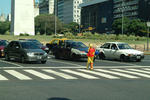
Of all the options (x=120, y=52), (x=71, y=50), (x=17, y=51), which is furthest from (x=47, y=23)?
(x=17, y=51)

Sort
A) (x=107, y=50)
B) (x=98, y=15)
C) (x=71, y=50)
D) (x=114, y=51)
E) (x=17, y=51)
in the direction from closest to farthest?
(x=17, y=51) → (x=71, y=50) → (x=114, y=51) → (x=107, y=50) → (x=98, y=15)

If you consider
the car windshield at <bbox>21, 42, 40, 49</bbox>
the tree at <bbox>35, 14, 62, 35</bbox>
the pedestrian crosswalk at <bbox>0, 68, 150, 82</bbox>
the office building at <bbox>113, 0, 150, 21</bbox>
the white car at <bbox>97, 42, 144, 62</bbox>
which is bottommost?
the pedestrian crosswalk at <bbox>0, 68, 150, 82</bbox>

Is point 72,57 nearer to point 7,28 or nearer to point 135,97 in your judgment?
point 135,97

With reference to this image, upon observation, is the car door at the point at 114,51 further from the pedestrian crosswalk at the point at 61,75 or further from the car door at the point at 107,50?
the pedestrian crosswalk at the point at 61,75

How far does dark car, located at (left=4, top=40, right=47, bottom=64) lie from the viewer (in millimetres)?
20703

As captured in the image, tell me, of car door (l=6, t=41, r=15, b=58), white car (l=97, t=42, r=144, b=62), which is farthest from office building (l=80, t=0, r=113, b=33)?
car door (l=6, t=41, r=15, b=58)

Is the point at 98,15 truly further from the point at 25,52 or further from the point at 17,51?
the point at 25,52

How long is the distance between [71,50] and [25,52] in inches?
176

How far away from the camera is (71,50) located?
24.2 m

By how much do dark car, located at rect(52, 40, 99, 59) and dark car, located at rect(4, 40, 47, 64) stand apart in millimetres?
3181

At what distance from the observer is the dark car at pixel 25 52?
2070 centimetres

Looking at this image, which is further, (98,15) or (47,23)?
(98,15)

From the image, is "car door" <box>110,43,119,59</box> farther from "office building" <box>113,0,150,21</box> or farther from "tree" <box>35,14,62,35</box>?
"tree" <box>35,14,62,35</box>

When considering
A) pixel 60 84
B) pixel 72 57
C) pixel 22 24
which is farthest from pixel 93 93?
pixel 22 24
